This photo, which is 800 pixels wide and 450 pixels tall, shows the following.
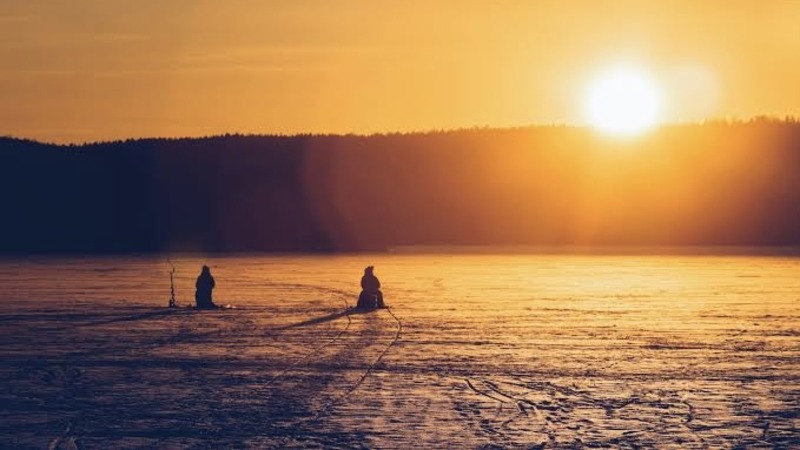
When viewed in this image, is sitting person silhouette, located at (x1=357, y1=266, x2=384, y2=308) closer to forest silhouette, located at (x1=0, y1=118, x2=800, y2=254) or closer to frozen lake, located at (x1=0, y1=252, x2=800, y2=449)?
frozen lake, located at (x1=0, y1=252, x2=800, y2=449)

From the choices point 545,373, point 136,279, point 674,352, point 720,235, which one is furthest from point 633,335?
point 720,235

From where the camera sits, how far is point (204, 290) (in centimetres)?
2458

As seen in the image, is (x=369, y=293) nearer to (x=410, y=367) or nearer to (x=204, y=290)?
(x=204, y=290)

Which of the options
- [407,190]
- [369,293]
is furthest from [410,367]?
[407,190]

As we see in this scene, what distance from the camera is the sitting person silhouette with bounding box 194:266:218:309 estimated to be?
24.5 metres

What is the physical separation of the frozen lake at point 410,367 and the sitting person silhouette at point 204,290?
22.4 inches

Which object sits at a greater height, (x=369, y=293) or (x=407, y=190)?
(x=407, y=190)

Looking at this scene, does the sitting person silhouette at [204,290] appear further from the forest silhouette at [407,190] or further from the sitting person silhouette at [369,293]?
the forest silhouette at [407,190]

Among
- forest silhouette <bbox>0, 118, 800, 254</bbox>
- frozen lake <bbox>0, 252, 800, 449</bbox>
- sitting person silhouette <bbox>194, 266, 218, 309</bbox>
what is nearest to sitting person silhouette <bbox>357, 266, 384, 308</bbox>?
frozen lake <bbox>0, 252, 800, 449</bbox>

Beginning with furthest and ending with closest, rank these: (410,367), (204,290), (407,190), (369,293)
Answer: (407,190) < (204,290) < (369,293) < (410,367)

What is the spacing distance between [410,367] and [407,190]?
73706 millimetres

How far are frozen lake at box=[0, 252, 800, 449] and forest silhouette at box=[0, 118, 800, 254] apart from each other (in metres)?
34.8

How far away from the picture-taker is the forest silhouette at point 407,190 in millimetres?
71188

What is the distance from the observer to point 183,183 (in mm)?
93375
